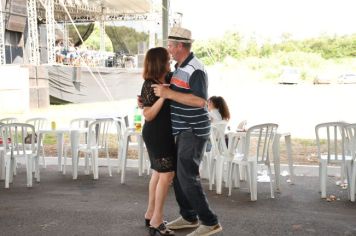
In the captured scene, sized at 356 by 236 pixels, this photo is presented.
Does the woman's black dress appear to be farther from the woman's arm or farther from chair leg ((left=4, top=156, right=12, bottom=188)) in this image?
chair leg ((left=4, top=156, right=12, bottom=188))

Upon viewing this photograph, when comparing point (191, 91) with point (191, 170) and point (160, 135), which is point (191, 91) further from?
point (191, 170)

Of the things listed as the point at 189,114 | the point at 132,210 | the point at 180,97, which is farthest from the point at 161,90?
the point at 132,210

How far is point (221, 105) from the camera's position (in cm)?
513

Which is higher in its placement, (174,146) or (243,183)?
(174,146)

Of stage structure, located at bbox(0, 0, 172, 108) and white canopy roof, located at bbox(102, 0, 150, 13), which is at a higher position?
white canopy roof, located at bbox(102, 0, 150, 13)

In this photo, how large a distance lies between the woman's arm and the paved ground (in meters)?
0.95

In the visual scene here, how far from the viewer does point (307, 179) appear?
18.3 feet

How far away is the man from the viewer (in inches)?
121

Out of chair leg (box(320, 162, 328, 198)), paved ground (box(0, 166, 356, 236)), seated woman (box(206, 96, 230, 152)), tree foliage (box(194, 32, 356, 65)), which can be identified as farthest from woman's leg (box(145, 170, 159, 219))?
tree foliage (box(194, 32, 356, 65))

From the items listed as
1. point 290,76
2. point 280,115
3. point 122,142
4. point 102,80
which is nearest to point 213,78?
point 290,76

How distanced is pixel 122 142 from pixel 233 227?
2.52 meters

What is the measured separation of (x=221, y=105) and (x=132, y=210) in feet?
5.29

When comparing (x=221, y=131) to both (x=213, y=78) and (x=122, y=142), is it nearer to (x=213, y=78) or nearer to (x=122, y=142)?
(x=122, y=142)

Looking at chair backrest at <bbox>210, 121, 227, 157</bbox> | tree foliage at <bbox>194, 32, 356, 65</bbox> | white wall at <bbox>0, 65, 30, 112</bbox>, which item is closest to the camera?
chair backrest at <bbox>210, 121, 227, 157</bbox>
